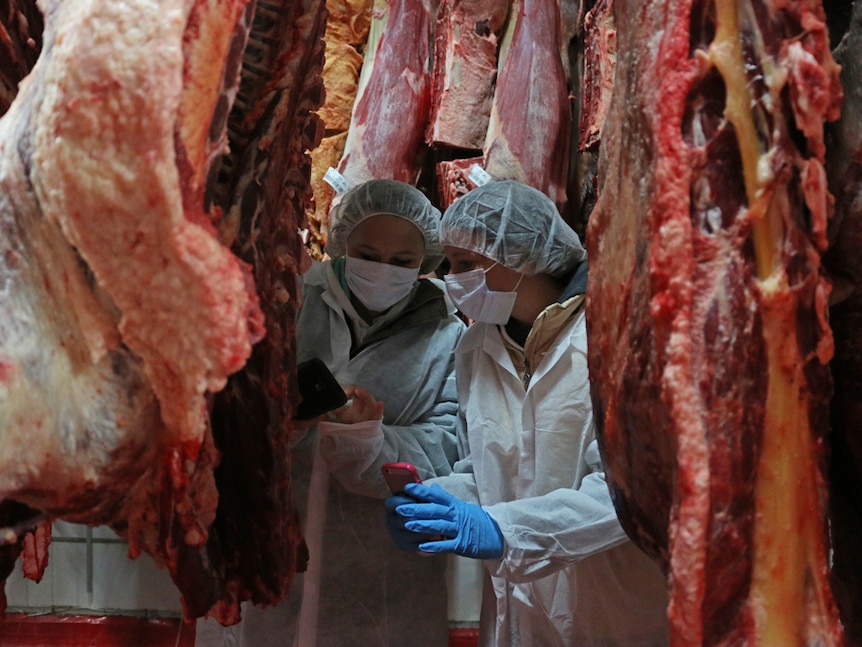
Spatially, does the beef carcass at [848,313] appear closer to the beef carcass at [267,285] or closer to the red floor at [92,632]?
the beef carcass at [267,285]

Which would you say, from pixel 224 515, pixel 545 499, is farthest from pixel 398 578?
pixel 224 515

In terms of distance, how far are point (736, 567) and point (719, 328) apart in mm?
222

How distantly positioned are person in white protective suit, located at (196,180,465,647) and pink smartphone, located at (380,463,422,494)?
22cm

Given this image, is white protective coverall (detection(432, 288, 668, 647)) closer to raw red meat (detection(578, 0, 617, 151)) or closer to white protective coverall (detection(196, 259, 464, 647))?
white protective coverall (detection(196, 259, 464, 647))

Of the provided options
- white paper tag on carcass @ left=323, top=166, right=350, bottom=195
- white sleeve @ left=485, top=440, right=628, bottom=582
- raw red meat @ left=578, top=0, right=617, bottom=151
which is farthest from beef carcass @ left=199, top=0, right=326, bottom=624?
raw red meat @ left=578, top=0, right=617, bottom=151

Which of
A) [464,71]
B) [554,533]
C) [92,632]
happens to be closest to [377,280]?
[554,533]

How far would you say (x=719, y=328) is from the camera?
0.77 metres

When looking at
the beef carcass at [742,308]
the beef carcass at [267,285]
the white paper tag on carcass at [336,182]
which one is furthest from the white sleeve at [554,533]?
the white paper tag on carcass at [336,182]

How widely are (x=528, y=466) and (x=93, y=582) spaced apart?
5.20ft

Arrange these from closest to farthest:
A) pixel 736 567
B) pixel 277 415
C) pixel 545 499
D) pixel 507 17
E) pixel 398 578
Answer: pixel 736 567, pixel 277 415, pixel 545 499, pixel 398 578, pixel 507 17

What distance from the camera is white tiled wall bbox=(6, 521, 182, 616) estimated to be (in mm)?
2580

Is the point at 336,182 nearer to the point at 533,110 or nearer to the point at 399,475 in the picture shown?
the point at 533,110

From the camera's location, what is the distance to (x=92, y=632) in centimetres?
250

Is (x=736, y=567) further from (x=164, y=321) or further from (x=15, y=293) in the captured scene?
(x=15, y=293)
